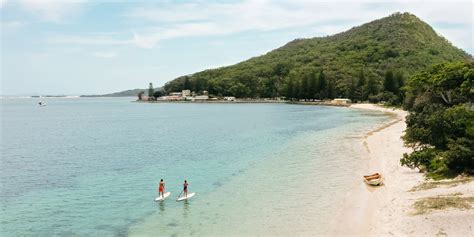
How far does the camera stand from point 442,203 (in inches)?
857

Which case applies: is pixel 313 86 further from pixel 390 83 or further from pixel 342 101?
pixel 390 83

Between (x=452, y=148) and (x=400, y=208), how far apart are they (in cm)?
706

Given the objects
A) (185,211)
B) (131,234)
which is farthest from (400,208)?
(131,234)

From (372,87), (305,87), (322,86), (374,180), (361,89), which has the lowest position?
(374,180)

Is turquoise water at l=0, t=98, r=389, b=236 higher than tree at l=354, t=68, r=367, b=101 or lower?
lower

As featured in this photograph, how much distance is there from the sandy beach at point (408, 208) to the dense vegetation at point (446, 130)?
129cm

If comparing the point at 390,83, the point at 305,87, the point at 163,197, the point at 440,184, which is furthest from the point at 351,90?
the point at 163,197

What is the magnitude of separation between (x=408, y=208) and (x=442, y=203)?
5.38 ft

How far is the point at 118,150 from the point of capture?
2104 inches

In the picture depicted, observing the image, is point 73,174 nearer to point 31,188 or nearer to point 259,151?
point 31,188

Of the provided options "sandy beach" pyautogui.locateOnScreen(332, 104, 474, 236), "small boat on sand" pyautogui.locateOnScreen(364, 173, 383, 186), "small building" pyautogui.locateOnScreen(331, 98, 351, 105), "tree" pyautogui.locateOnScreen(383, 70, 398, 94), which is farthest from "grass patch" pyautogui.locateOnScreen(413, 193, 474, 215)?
"small building" pyautogui.locateOnScreen(331, 98, 351, 105)

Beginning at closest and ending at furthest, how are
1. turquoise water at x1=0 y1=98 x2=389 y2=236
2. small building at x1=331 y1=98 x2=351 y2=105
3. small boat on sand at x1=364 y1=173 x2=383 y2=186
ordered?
turquoise water at x1=0 y1=98 x2=389 y2=236
small boat on sand at x1=364 y1=173 x2=383 y2=186
small building at x1=331 y1=98 x2=351 y2=105

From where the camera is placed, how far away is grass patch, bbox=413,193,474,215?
828 inches

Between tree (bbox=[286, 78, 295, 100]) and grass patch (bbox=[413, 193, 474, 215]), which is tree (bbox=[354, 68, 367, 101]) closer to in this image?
tree (bbox=[286, 78, 295, 100])
